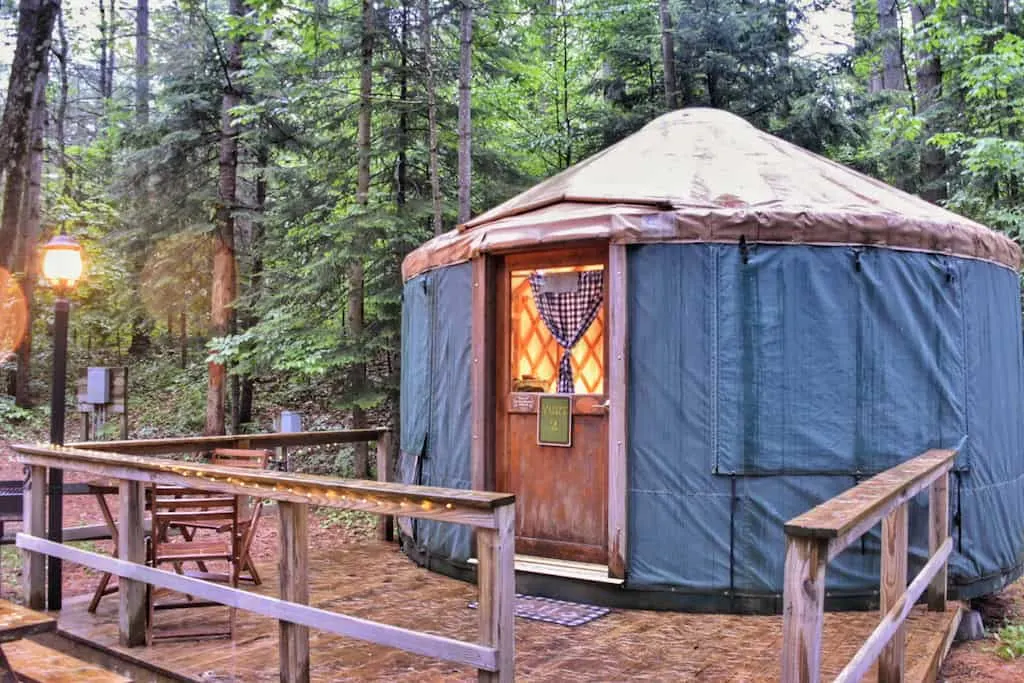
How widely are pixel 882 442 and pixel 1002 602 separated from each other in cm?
170

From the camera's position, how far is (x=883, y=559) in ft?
9.67

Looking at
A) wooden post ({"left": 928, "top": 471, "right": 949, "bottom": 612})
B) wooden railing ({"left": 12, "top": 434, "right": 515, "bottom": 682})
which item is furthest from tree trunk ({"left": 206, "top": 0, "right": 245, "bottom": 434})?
wooden post ({"left": 928, "top": 471, "right": 949, "bottom": 612})

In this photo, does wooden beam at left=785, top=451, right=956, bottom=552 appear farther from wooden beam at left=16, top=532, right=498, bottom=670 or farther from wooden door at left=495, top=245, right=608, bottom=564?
wooden door at left=495, top=245, right=608, bottom=564

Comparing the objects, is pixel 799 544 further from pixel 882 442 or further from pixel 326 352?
pixel 326 352

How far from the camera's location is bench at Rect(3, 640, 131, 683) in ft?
9.78

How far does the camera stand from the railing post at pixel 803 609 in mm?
1922

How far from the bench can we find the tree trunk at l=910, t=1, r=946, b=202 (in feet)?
31.1

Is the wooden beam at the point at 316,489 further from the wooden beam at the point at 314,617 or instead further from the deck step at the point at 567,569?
the deck step at the point at 567,569

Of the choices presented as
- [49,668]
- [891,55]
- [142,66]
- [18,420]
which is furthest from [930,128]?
[18,420]

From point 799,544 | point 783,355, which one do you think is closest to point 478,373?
point 783,355

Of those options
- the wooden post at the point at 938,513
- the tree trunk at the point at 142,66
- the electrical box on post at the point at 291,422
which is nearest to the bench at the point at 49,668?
the wooden post at the point at 938,513

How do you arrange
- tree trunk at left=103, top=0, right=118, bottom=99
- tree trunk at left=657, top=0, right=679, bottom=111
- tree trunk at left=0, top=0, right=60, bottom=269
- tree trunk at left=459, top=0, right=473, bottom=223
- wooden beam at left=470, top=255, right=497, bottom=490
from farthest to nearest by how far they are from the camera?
tree trunk at left=103, top=0, right=118, bottom=99 < tree trunk at left=657, top=0, right=679, bottom=111 < tree trunk at left=0, top=0, right=60, bottom=269 < tree trunk at left=459, top=0, right=473, bottom=223 < wooden beam at left=470, top=255, right=497, bottom=490

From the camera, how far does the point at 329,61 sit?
955 cm

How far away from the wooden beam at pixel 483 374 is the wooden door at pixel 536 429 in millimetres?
49
